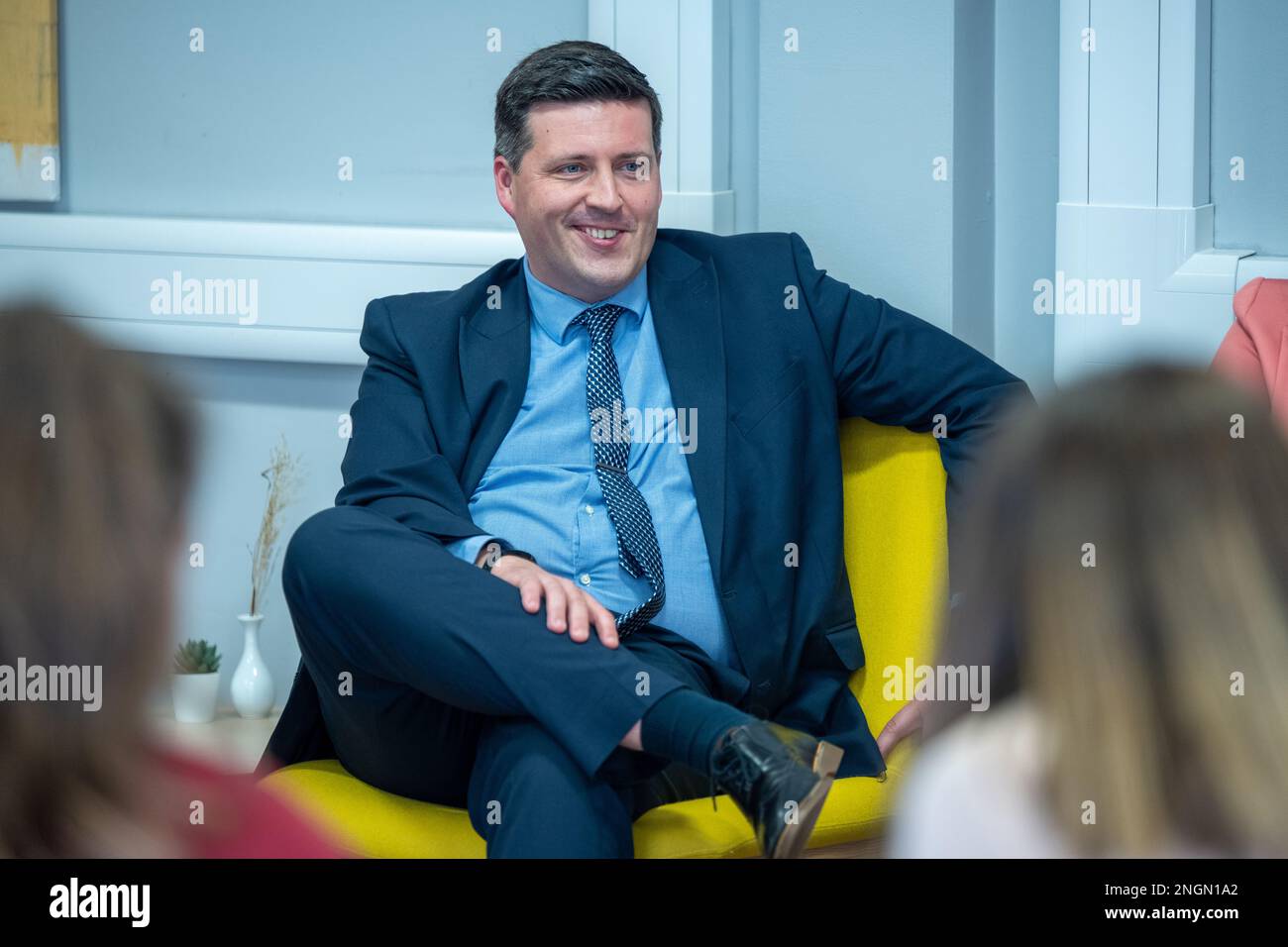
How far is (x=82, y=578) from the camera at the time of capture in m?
0.90

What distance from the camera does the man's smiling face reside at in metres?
2.42

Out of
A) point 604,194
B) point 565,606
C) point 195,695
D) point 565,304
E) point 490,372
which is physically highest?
point 604,194

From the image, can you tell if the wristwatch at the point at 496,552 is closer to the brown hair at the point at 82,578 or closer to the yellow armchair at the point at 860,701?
the yellow armchair at the point at 860,701

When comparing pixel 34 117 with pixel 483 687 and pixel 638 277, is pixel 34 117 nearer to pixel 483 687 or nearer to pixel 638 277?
pixel 638 277

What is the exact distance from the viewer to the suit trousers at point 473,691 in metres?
1.84

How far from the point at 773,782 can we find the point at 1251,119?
153cm

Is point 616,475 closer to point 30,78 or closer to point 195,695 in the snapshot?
point 195,695

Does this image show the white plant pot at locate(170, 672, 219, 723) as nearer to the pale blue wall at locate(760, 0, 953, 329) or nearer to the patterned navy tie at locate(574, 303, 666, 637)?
the patterned navy tie at locate(574, 303, 666, 637)

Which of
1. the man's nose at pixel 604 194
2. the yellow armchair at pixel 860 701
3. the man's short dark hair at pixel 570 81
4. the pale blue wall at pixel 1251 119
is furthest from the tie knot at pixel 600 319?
the pale blue wall at pixel 1251 119

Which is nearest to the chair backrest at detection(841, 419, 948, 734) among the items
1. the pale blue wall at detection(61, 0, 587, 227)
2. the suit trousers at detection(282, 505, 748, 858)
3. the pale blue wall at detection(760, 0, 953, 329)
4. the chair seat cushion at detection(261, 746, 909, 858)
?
the chair seat cushion at detection(261, 746, 909, 858)

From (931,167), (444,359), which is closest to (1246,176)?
(931,167)

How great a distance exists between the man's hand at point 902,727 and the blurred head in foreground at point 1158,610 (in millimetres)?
1284

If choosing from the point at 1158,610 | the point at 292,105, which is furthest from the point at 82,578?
the point at 292,105
